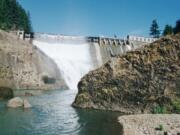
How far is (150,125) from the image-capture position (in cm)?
2830

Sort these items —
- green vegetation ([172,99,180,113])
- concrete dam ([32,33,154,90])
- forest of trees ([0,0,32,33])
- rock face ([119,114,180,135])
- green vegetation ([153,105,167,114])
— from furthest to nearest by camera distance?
forest of trees ([0,0,32,33]) → concrete dam ([32,33,154,90]) → green vegetation ([153,105,167,114]) → green vegetation ([172,99,180,113]) → rock face ([119,114,180,135])

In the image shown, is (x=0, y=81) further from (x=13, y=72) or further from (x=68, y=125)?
(x=68, y=125)

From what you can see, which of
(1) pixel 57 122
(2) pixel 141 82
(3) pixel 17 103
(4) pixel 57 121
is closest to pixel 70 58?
(3) pixel 17 103

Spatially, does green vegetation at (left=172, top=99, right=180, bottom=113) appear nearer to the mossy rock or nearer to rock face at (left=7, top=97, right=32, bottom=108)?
rock face at (left=7, top=97, right=32, bottom=108)

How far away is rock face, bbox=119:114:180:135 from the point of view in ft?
84.2

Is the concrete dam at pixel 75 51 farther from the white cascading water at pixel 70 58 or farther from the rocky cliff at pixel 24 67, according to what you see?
the rocky cliff at pixel 24 67

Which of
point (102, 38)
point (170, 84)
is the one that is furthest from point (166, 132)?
point (102, 38)

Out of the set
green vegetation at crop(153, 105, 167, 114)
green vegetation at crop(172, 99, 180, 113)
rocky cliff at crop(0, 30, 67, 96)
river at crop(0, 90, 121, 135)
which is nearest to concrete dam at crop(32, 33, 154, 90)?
rocky cliff at crop(0, 30, 67, 96)

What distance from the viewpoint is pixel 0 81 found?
69.4m

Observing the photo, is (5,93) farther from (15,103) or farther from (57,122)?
(57,122)

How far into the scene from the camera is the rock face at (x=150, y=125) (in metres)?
25.7

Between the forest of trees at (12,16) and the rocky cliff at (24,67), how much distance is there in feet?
97.1

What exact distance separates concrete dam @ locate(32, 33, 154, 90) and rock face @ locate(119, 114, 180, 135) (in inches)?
2223

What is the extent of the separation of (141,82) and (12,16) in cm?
8954
